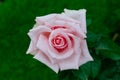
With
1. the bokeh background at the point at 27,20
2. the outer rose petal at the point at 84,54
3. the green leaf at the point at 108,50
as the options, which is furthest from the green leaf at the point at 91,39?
the bokeh background at the point at 27,20

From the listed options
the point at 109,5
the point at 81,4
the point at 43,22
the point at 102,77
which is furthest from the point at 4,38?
the point at 43,22

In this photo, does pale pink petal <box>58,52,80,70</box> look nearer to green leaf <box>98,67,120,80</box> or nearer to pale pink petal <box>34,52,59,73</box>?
pale pink petal <box>34,52,59,73</box>

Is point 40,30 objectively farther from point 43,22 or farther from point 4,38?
point 4,38

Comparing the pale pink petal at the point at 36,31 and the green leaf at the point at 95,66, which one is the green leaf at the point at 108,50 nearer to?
the green leaf at the point at 95,66

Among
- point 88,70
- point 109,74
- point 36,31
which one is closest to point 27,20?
point 109,74

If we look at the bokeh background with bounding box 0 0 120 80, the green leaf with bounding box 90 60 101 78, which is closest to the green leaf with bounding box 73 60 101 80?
the green leaf with bounding box 90 60 101 78

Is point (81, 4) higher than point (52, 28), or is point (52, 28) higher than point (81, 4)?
point (81, 4)

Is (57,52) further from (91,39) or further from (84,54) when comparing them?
(91,39)

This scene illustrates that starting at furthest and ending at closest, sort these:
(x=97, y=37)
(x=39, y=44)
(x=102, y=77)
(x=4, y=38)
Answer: (x=4, y=38)
(x=102, y=77)
(x=97, y=37)
(x=39, y=44)

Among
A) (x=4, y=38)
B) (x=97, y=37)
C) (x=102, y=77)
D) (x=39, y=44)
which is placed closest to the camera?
(x=39, y=44)
